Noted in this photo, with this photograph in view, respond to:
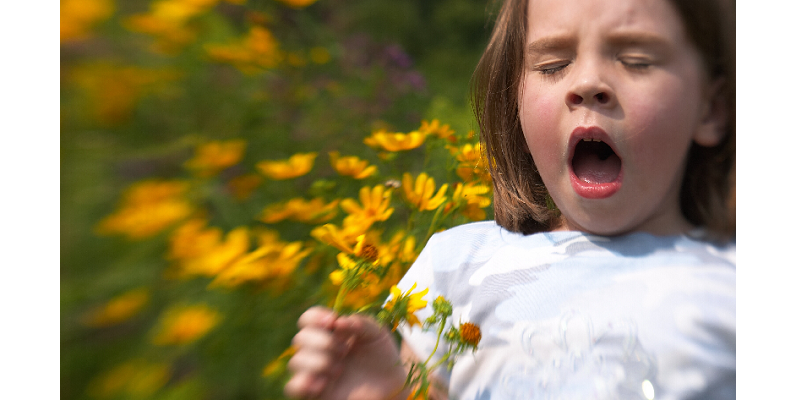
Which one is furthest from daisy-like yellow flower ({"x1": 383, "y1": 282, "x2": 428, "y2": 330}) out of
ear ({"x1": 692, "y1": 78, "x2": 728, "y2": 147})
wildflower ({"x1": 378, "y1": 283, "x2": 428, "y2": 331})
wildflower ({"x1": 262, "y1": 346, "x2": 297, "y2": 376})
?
ear ({"x1": 692, "y1": 78, "x2": 728, "y2": 147})

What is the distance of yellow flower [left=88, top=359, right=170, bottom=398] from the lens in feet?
1.40

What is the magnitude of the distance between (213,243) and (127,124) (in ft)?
0.46

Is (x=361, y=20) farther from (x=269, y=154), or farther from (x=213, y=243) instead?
(x=213, y=243)

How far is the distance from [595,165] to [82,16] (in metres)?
0.49

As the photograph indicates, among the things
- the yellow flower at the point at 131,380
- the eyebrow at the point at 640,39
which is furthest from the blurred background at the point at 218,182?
the eyebrow at the point at 640,39

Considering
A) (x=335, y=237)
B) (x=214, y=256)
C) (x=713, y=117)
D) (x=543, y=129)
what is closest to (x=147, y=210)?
(x=214, y=256)

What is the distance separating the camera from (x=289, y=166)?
0.57m

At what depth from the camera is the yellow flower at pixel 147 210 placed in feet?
1.42

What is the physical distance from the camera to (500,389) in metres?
0.48

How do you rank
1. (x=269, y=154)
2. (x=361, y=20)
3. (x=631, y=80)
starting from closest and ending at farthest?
(x=631, y=80) < (x=269, y=154) < (x=361, y=20)

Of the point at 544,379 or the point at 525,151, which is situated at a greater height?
the point at 525,151

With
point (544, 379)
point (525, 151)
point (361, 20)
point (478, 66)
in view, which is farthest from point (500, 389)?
point (361, 20)

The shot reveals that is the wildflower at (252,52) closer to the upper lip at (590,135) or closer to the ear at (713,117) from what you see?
the upper lip at (590,135)

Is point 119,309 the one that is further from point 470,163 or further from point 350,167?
point 470,163
